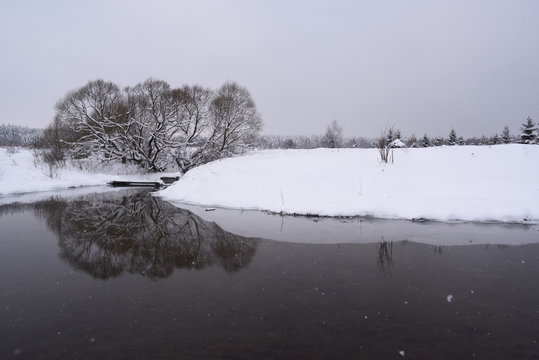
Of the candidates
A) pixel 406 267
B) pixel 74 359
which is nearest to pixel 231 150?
pixel 406 267

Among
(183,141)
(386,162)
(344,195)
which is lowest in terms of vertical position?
(344,195)

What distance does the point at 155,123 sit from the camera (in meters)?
35.6

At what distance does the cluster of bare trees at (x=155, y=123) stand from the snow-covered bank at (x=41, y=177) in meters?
1.97

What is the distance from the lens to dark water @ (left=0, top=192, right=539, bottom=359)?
411 cm

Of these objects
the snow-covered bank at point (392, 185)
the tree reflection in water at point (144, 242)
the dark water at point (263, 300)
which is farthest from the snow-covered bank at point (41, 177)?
the dark water at point (263, 300)

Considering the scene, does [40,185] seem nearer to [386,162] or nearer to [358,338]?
[386,162]

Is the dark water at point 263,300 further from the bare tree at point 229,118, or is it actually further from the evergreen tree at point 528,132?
the evergreen tree at point 528,132

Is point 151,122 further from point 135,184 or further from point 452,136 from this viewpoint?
point 452,136

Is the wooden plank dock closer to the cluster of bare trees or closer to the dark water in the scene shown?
the cluster of bare trees

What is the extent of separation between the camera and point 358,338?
14.0 feet

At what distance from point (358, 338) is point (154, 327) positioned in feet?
9.46

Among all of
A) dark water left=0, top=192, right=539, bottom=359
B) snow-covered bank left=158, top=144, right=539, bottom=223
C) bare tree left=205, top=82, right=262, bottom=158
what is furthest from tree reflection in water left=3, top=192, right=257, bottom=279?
bare tree left=205, top=82, right=262, bottom=158

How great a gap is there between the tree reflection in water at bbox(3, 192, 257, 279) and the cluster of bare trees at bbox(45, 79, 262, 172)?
69.0 ft

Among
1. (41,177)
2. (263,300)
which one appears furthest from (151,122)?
(263,300)
